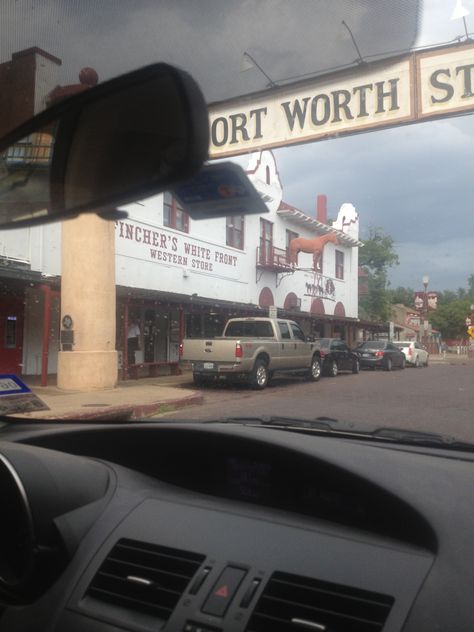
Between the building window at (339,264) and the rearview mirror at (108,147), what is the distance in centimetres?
141

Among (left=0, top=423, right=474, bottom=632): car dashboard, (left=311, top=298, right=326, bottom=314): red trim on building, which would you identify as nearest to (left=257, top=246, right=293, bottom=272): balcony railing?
(left=311, top=298, right=326, bottom=314): red trim on building

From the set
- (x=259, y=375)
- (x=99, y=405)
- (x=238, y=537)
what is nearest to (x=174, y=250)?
(x=99, y=405)

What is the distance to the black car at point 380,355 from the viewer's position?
6.15 metres

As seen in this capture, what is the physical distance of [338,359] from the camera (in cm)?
643

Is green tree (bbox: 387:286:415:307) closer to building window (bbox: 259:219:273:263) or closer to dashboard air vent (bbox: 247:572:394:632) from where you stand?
building window (bbox: 259:219:273:263)

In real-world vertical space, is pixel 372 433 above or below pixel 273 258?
below

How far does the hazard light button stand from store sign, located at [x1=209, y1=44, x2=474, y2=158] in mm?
1267

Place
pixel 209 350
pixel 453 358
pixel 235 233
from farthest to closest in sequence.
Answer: pixel 209 350, pixel 453 358, pixel 235 233

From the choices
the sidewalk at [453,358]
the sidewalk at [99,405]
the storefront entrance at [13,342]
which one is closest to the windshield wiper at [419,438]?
the sidewalk at [99,405]

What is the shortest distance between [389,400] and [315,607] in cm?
395

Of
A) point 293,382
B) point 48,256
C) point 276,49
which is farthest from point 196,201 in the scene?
point 293,382

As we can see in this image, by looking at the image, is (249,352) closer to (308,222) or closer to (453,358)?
(453,358)

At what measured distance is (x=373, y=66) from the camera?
2121 mm

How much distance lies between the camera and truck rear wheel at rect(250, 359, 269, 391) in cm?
826
